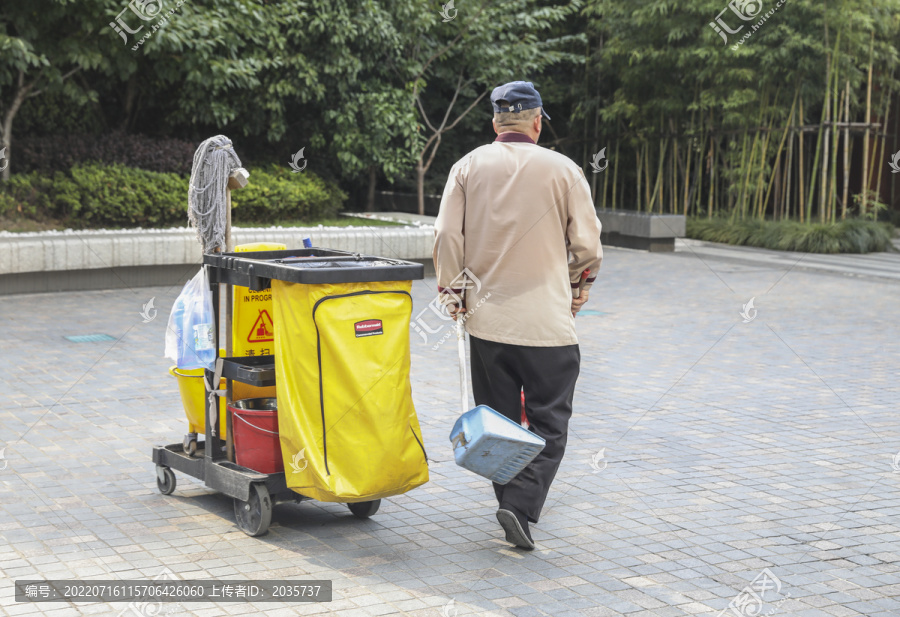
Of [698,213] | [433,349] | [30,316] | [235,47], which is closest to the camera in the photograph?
[433,349]

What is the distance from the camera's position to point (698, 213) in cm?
1920

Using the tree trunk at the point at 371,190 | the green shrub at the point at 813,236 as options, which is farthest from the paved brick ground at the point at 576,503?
the tree trunk at the point at 371,190

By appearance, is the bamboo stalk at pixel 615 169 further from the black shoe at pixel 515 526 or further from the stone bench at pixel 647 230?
the black shoe at pixel 515 526

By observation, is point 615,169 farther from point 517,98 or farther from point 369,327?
point 369,327

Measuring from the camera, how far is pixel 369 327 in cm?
412

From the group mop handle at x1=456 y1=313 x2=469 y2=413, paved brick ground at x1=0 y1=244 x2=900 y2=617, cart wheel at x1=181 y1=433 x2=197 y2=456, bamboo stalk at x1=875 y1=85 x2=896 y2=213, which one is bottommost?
paved brick ground at x1=0 y1=244 x2=900 y2=617

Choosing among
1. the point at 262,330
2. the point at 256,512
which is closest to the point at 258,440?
the point at 256,512

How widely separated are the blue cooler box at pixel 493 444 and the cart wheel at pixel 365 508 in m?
0.61

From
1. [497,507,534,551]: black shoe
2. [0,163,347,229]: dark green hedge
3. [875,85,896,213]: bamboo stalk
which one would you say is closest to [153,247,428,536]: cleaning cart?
[497,507,534,551]: black shoe

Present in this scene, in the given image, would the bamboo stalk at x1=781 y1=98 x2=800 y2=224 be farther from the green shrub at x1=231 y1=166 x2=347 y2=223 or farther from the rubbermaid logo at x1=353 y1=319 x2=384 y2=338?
the rubbermaid logo at x1=353 y1=319 x2=384 y2=338

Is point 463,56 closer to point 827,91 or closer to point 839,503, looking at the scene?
point 827,91

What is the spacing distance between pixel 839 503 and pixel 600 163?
15706mm

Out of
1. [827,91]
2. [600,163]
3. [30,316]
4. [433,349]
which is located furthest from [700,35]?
[30,316]

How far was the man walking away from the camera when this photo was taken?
165 inches
